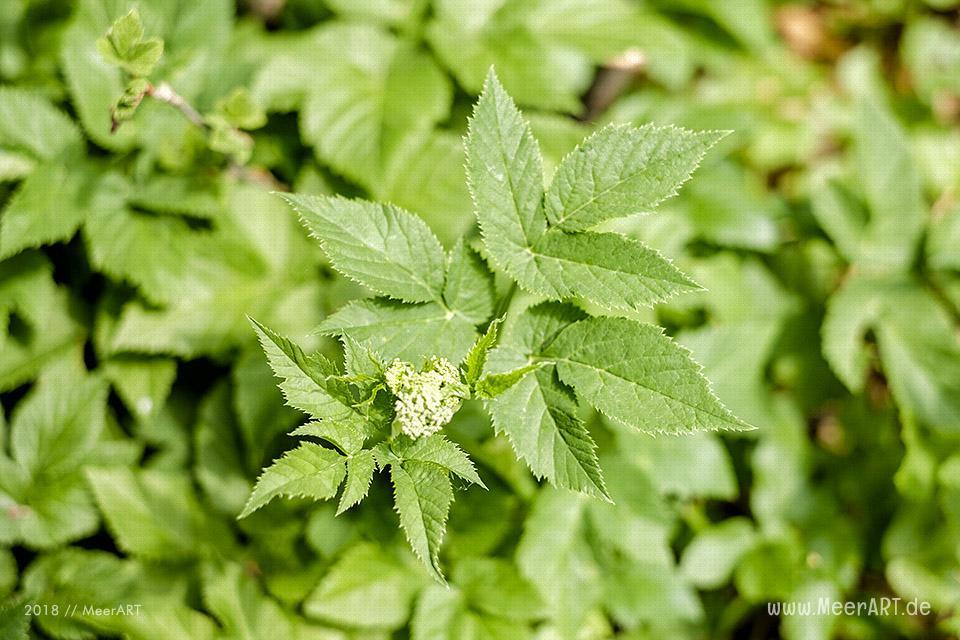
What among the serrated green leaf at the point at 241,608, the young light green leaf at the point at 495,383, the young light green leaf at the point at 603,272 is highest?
the young light green leaf at the point at 603,272

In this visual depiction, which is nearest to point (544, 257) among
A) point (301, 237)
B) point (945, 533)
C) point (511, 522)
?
point (511, 522)

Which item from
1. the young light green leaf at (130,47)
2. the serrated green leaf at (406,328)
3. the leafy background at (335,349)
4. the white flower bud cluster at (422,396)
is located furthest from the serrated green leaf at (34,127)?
the white flower bud cluster at (422,396)

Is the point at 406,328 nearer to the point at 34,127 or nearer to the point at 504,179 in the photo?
the point at 504,179

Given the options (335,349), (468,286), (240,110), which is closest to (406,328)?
(468,286)

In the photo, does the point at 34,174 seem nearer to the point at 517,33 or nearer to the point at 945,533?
the point at 517,33

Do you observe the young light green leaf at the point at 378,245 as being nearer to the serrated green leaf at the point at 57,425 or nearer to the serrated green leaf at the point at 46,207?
the serrated green leaf at the point at 46,207

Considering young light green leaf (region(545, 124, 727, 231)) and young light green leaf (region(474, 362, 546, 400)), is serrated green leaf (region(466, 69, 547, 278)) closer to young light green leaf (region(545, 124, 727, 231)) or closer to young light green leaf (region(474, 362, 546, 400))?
young light green leaf (region(545, 124, 727, 231))

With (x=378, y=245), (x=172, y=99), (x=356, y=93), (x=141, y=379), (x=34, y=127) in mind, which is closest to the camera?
(x=378, y=245)
